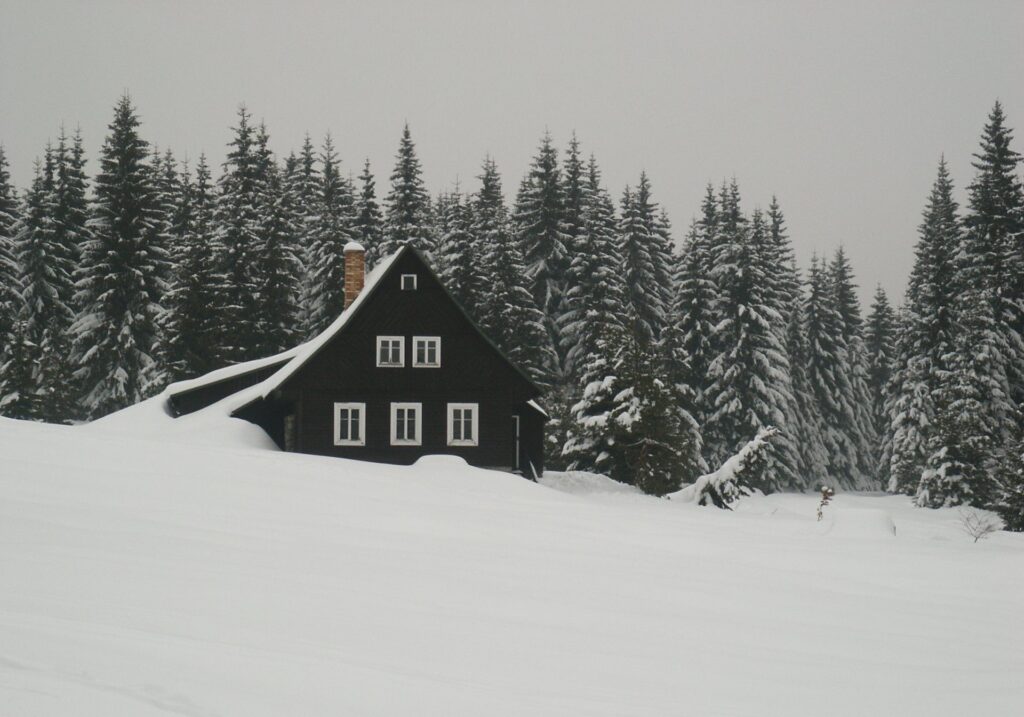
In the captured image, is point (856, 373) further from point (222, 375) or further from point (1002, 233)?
point (222, 375)

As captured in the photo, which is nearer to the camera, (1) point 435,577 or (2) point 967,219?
(1) point 435,577

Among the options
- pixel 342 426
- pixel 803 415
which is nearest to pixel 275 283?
pixel 342 426

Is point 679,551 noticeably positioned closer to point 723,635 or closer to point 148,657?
point 723,635

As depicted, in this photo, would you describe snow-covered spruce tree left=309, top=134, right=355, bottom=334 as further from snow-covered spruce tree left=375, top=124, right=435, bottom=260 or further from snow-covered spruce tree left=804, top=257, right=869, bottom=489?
snow-covered spruce tree left=804, top=257, right=869, bottom=489

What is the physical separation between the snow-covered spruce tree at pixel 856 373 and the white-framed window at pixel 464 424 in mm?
37668

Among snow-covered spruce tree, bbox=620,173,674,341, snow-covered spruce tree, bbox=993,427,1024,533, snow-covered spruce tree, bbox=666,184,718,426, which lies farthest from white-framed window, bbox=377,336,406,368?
snow-covered spruce tree, bbox=620,173,674,341

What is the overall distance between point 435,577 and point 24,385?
39.9 metres

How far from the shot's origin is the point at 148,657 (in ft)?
22.4

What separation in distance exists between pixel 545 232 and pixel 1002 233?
91.3 feet

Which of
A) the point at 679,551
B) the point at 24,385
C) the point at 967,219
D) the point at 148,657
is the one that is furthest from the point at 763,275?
the point at 148,657

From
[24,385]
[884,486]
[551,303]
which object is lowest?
[884,486]

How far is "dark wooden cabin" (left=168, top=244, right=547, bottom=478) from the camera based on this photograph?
36594mm

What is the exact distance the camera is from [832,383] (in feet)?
216

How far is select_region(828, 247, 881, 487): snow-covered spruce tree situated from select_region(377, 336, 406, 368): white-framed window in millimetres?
39694
